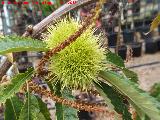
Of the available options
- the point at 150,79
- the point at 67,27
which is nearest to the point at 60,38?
the point at 67,27

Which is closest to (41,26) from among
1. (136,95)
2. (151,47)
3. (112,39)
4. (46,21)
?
(46,21)

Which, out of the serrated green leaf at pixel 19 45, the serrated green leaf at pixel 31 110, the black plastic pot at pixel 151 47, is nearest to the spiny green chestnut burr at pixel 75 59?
the serrated green leaf at pixel 19 45

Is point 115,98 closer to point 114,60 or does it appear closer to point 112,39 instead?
point 114,60

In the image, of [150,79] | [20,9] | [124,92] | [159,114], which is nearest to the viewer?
[159,114]

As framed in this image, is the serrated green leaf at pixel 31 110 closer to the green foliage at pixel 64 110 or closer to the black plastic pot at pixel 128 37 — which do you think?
the green foliage at pixel 64 110

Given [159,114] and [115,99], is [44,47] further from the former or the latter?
[159,114]

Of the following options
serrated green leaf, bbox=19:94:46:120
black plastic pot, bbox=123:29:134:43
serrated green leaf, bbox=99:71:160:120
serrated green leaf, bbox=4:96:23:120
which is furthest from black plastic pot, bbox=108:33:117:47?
serrated green leaf, bbox=99:71:160:120

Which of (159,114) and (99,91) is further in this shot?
(99,91)
